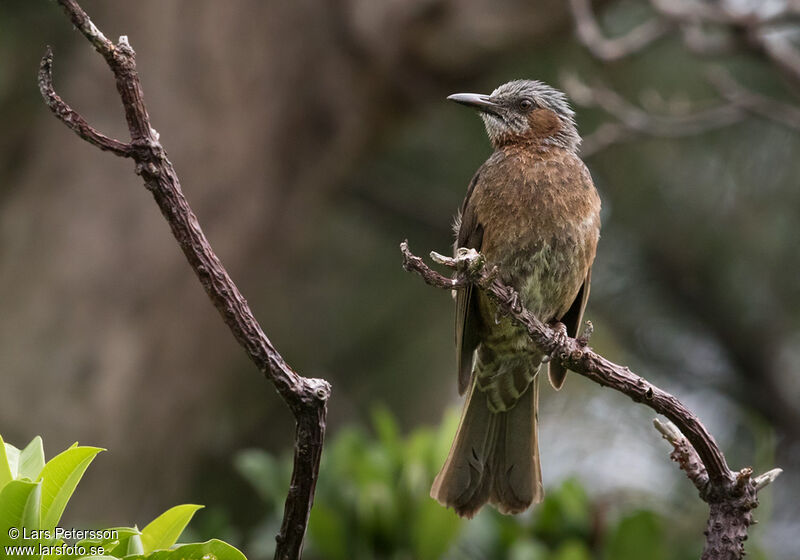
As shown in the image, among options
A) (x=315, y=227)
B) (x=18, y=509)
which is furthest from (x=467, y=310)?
(x=315, y=227)

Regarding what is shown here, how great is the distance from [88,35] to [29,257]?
3.46m

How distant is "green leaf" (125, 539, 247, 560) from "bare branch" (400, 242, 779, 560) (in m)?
0.69

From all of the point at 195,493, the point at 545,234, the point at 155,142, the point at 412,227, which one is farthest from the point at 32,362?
the point at 155,142

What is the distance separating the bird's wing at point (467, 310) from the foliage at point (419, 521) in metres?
0.45

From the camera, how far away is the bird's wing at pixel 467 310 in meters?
3.27

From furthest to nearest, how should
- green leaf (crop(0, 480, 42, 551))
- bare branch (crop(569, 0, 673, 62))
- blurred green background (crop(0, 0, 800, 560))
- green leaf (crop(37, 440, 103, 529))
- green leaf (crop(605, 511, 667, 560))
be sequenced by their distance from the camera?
blurred green background (crop(0, 0, 800, 560)) < bare branch (crop(569, 0, 673, 62)) < green leaf (crop(605, 511, 667, 560)) < green leaf (crop(37, 440, 103, 529)) < green leaf (crop(0, 480, 42, 551))

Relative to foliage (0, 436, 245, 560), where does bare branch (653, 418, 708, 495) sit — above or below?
above

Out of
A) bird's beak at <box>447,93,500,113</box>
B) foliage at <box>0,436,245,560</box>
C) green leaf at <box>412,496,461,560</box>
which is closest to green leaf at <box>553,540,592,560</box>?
green leaf at <box>412,496,461,560</box>

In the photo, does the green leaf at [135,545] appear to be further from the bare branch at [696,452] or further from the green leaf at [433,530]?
the green leaf at [433,530]

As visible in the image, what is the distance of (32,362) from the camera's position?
4.75 meters

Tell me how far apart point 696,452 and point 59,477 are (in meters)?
1.45

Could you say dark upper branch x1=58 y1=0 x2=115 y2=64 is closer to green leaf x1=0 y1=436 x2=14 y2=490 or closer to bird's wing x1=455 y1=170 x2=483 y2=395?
green leaf x1=0 y1=436 x2=14 y2=490

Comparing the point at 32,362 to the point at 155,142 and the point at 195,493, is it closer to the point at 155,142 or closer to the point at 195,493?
the point at 195,493

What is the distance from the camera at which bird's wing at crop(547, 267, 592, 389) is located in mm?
3426
